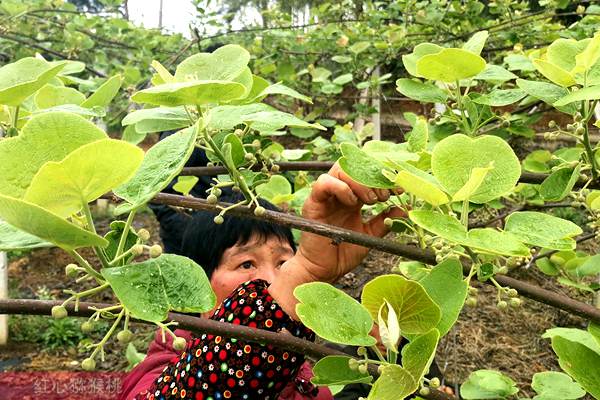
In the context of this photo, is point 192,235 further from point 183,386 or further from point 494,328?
point 494,328

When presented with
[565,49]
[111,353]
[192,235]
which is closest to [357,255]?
[565,49]

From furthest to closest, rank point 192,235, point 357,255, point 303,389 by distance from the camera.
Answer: point 192,235 → point 303,389 → point 357,255

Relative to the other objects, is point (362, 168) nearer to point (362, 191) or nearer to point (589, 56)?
point (362, 191)

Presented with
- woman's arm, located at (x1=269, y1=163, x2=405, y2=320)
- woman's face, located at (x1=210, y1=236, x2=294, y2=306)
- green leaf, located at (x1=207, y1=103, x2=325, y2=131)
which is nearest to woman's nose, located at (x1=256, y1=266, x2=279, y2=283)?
woman's face, located at (x1=210, y1=236, x2=294, y2=306)

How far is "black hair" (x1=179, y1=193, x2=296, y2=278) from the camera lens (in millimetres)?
1028

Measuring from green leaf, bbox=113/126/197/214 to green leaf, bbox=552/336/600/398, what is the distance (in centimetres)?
30

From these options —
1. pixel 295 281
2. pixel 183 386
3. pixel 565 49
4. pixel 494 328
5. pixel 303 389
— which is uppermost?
pixel 565 49

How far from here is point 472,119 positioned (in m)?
0.65

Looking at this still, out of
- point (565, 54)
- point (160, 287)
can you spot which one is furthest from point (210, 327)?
point (565, 54)

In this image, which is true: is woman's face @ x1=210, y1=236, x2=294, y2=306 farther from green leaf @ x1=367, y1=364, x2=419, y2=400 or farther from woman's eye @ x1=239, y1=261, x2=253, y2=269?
green leaf @ x1=367, y1=364, x2=419, y2=400

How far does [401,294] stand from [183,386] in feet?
1.39

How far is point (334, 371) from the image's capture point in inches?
16.9

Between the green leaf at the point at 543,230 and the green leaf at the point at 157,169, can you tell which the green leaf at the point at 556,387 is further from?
the green leaf at the point at 157,169

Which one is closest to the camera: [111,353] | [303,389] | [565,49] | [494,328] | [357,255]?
[565,49]
